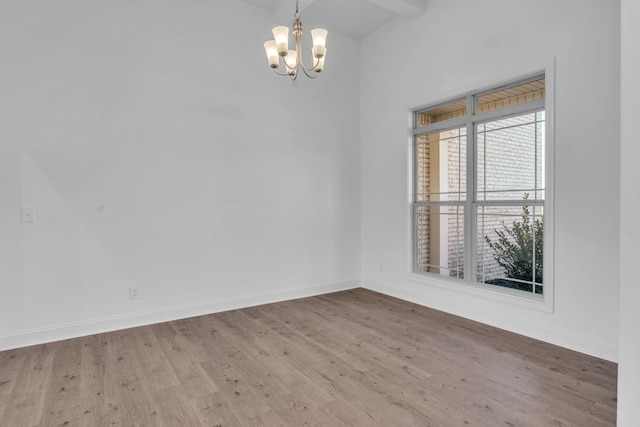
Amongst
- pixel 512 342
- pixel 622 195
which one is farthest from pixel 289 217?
pixel 622 195

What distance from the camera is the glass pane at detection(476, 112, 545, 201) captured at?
3.48 m

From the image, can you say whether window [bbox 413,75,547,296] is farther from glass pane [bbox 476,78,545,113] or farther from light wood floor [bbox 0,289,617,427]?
light wood floor [bbox 0,289,617,427]

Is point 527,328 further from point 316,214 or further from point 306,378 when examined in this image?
point 316,214

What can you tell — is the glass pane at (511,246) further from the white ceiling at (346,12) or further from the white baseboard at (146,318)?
the white ceiling at (346,12)

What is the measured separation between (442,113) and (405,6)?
49.4 inches

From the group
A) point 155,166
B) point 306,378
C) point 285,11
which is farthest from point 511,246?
point 155,166

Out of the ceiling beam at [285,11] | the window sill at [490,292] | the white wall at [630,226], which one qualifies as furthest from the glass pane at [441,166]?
the white wall at [630,226]

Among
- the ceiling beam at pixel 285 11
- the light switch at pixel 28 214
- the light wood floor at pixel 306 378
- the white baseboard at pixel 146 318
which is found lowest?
the light wood floor at pixel 306 378

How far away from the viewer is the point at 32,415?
87.2 inches

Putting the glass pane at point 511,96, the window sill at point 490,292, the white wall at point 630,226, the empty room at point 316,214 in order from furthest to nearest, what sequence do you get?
1. the glass pane at point 511,96
2. the window sill at point 490,292
3. the empty room at point 316,214
4. the white wall at point 630,226

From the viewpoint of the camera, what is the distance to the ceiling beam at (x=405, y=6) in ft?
13.5

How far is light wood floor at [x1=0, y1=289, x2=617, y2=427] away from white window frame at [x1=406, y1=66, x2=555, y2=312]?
13.8 inches

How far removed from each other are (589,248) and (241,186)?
134 inches

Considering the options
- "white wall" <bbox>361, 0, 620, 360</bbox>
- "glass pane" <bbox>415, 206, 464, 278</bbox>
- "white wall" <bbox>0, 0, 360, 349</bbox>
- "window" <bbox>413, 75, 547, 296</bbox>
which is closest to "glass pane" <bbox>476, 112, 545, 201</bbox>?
"window" <bbox>413, 75, 547, 296</bbox>
